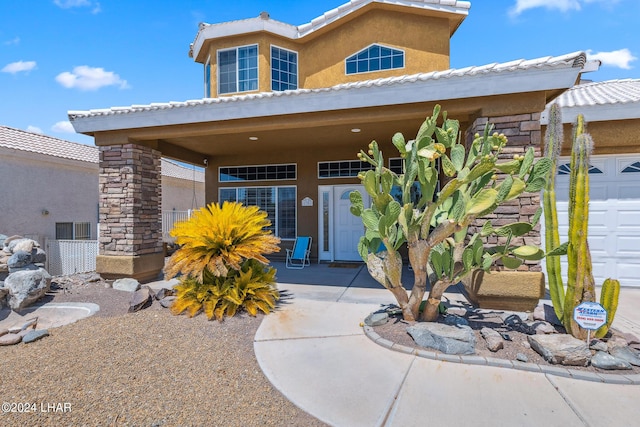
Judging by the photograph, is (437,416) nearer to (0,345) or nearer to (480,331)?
(480,331)

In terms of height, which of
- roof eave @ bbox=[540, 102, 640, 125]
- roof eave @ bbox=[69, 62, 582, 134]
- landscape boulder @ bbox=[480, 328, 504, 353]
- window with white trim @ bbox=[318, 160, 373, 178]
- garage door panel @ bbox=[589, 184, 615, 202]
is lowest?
landscape boulder @ bbox=[480, 328, 504, 353]

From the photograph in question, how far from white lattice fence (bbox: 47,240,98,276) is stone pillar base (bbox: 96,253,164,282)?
2024mm

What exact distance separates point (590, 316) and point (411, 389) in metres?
1.97

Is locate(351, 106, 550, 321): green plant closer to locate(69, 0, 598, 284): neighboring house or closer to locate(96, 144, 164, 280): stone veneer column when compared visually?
locate(69, 0, 598, 284): neighboring house

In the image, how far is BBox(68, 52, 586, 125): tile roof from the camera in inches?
171

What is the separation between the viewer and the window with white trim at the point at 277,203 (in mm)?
9680

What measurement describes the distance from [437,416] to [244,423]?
4.70 feet

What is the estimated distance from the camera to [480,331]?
3898mm

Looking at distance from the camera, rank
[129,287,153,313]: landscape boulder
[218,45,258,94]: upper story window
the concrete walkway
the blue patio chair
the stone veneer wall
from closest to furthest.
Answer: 1. the concrete walkway
2. [129,287,153,313]: landscape boulder
3. the stone veneer wall
4. the blue patio chair
5. [218,45,258,94]: upper story window

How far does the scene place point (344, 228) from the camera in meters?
9.29

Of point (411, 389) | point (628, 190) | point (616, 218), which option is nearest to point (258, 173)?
point (411, 389)

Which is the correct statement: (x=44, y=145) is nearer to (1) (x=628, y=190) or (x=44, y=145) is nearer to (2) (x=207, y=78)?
(2) (x=207, y=78)

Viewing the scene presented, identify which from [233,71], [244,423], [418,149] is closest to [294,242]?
[233,71]

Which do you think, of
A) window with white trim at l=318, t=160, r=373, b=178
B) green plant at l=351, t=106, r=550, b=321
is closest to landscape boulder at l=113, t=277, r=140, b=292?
green plant at l=351, t=106, r=550, b=321
